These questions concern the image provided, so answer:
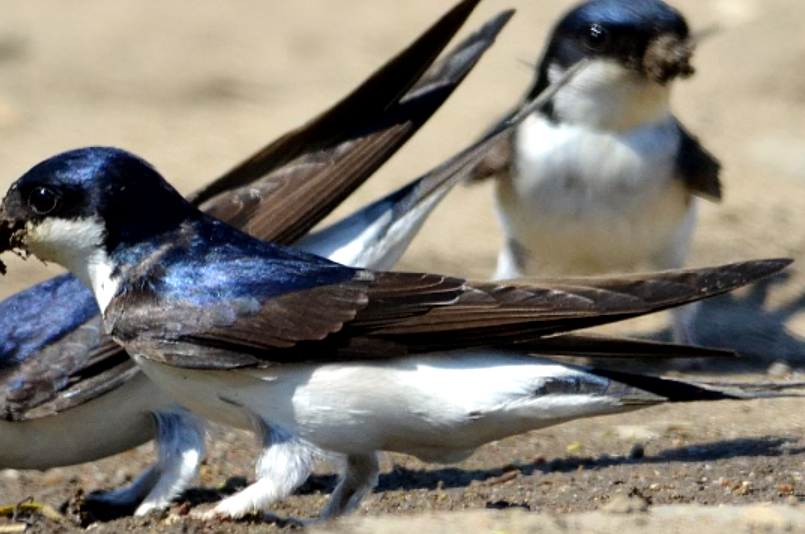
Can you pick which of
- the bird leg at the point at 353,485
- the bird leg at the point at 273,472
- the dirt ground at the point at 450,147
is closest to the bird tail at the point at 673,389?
the dirt ground at the point at 450,147

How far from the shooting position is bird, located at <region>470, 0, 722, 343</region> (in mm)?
7066

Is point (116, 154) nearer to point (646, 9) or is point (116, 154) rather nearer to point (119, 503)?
point (119, 503)

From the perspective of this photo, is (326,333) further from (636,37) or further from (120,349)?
(636,37)

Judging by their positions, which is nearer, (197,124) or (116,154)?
(116,154)

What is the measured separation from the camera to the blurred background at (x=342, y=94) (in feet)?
28.4

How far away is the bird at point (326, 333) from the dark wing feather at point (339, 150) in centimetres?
99

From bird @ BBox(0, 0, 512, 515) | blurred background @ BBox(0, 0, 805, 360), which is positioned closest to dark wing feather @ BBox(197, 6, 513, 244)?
bird @ BBox(0, 0, 512, 515)

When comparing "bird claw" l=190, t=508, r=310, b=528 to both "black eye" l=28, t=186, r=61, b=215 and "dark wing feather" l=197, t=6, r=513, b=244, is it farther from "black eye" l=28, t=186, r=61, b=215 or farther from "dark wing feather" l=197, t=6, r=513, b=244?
"dark wing feather" l=197, t=6, r=513, b=244

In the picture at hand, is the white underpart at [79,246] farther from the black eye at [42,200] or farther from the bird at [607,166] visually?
the bird at [607,166]

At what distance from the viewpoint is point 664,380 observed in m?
4.82

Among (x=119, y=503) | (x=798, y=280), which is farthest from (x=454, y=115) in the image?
(x=119, y=503)

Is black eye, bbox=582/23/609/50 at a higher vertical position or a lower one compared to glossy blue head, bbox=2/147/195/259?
higher

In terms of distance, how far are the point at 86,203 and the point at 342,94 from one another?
238 inches

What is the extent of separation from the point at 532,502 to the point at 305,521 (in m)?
0.61
